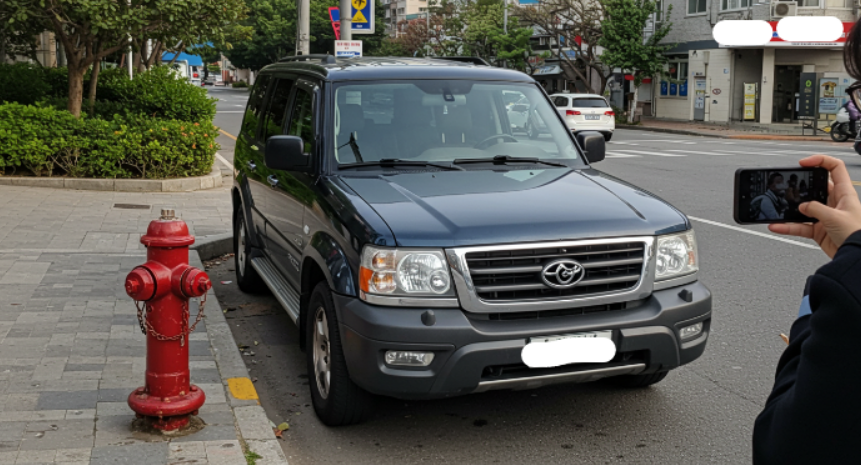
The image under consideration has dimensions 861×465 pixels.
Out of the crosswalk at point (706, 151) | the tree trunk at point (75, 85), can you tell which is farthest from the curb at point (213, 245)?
the crosswalk at point (706, 151)

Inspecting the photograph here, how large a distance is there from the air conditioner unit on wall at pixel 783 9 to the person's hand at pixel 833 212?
36333mm

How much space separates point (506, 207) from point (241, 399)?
1645mm

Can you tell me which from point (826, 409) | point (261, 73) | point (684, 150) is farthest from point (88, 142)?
point (684, 150)

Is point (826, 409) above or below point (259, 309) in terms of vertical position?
above

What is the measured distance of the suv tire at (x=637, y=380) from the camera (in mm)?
5141

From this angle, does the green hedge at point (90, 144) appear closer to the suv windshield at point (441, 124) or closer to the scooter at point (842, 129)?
the suv windshield at point (441, 124)

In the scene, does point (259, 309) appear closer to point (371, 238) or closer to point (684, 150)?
point (371, 238)

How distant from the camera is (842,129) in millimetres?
27094

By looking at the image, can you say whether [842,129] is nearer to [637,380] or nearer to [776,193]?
Result: [637,380]

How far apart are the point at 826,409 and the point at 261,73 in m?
6.84

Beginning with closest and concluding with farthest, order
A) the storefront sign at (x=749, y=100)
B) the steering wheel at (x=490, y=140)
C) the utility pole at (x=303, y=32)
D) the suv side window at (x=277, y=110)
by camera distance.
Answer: the steering wheel at (x=490, y=140) → the suv side window at (x=277, y=110) → the utility pole at (x=303, y=32) → the storefront sign at (x=749, y=100)

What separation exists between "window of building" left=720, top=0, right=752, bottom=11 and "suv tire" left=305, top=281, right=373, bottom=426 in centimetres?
3743

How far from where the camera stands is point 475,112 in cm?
565

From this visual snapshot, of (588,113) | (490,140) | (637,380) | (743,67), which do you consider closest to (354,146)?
(490,140)
